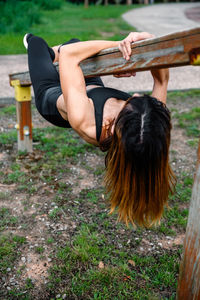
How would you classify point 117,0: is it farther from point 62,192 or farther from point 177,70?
point 62,192

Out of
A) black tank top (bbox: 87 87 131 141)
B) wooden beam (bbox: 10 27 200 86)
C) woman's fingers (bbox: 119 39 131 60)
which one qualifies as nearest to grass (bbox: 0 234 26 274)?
black tank top (bbox: 87 87 131 141)

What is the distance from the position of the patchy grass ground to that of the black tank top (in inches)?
41.8

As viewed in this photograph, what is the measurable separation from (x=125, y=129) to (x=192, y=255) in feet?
2.52

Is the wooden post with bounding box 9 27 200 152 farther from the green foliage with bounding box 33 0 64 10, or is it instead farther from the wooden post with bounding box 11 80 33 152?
the green foliage with bounding box 33 0 64 10

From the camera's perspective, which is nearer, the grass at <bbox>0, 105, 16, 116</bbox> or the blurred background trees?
the grass at <bbox>0, 105, 16, 116</bbox>

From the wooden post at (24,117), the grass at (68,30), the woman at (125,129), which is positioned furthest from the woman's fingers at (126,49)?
the grass at (68,30)

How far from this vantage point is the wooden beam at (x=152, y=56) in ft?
4.89

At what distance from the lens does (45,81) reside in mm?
2672

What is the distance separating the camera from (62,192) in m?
3.47

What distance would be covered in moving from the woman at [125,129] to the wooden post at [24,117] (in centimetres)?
150

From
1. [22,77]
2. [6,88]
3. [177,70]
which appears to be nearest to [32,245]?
[22,77]

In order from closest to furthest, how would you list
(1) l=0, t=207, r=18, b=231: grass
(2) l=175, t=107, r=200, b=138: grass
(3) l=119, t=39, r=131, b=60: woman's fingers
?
(3) l=119, t=39, r=131, b=60: woman's fingers < (1) l=0, t=207, r=18, b=231: grass < (2) l=175, t=107, r=200, b=138: grass

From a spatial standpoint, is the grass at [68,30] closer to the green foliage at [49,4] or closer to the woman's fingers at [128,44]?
the green foliage at [49,4]

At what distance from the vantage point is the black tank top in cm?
205
